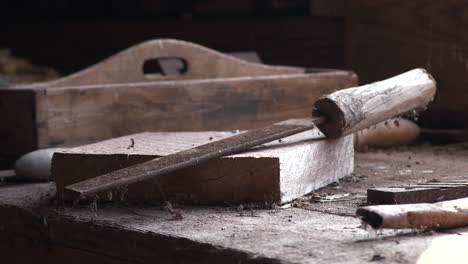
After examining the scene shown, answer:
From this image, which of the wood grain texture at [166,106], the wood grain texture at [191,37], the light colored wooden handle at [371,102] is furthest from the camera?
the wood grain texture at [191,37]

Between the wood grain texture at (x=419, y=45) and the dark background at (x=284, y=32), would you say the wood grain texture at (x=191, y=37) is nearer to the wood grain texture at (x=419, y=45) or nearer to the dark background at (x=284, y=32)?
the dark background at (x=284, y=32)

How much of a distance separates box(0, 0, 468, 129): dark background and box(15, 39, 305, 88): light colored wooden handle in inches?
26.1

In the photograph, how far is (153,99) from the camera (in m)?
2.77

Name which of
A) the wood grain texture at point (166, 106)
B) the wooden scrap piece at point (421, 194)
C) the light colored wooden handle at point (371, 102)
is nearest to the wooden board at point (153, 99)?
the wood grain texture at point (166, 106)

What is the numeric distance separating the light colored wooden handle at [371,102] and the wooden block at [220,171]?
0.07 meters

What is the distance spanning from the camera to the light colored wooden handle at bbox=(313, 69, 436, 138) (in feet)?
7.20

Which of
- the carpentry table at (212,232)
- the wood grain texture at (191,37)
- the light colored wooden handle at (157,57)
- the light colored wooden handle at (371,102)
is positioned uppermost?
the wood grain texture at (191,37)

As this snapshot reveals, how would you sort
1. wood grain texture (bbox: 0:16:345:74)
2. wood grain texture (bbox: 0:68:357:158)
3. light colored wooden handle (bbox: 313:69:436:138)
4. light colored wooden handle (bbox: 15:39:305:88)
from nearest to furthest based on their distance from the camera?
light colored wooden handle (bbox: 313:69:436:138), wood grain texture (bbox: 0:68:357:158), light colored wooden handle (bbox: 15:39:305:88), wood grain texture (bbox: 0:16:345:74)

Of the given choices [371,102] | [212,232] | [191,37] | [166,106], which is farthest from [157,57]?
[212,232]

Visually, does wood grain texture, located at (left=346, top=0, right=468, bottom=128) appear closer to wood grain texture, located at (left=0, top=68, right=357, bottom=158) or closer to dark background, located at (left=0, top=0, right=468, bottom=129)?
dark background, located at (left=0, top=0, right=468, bottom=129)

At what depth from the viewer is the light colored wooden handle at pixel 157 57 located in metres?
2.97

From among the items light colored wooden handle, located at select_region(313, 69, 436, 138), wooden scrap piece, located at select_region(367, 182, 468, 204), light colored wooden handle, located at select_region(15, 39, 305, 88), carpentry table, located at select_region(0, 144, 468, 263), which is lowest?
carpentry table, located at select_region(0, 144, 468, 263)

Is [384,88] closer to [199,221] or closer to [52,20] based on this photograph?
[199,221]

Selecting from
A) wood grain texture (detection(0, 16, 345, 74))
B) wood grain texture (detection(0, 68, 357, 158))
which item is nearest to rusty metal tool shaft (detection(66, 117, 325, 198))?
wood grain texture (detection(0, 68, 357, 158))
